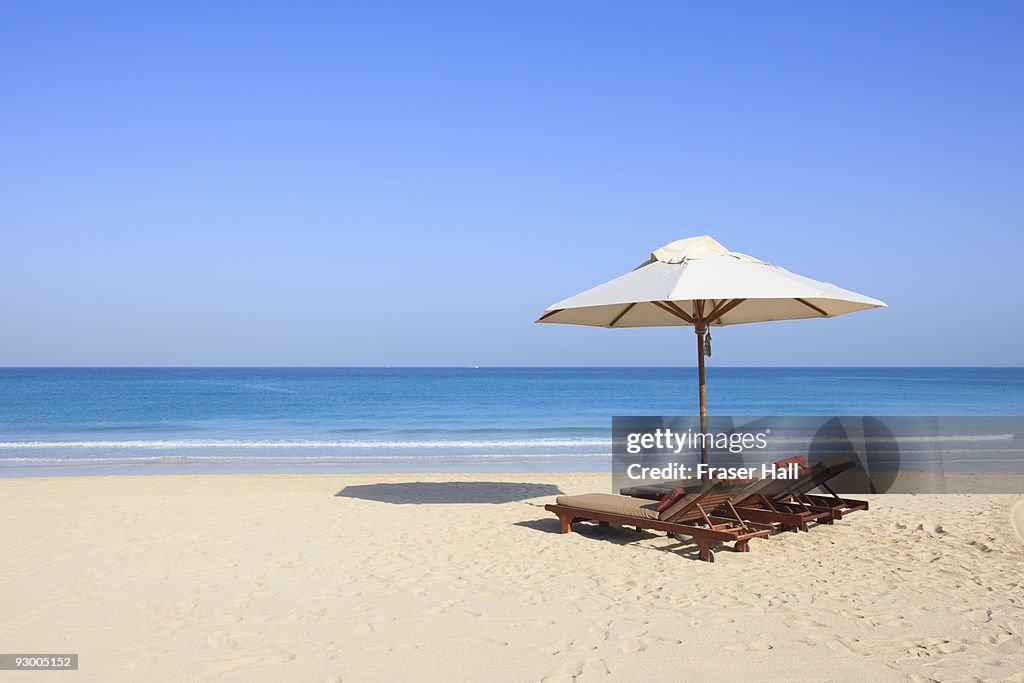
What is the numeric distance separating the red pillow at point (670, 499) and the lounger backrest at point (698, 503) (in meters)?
0.04

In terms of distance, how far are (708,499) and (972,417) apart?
95.1 ft

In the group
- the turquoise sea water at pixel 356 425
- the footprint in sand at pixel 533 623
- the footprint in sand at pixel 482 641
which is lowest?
the turquoise sea water at pixel 356 425

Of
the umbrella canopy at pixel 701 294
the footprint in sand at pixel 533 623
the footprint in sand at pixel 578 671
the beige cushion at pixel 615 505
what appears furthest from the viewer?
the beige cushion at pixel 615 505

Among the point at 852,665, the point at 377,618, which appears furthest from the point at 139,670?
the point at 852,665

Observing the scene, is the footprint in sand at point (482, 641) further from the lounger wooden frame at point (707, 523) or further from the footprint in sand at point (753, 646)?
the lounger wooden frame at point (707, 523)

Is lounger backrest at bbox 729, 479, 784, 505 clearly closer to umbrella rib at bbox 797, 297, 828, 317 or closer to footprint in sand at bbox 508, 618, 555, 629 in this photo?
umbrella rib at bbox 797, 297, 828, 317

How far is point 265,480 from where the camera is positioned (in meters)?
12.4

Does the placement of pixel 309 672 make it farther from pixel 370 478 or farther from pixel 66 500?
pixel 370 478

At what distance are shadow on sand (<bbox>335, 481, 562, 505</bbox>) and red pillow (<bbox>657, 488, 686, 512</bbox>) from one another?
3073mm

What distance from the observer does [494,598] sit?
197 inches

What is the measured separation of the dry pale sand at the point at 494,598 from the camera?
3820 mm

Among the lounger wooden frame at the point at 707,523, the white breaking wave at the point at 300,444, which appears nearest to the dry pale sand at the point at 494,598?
the lounger wooden frame at the point at 707,523

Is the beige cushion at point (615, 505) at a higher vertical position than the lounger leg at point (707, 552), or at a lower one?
higher

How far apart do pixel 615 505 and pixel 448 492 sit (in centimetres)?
387
